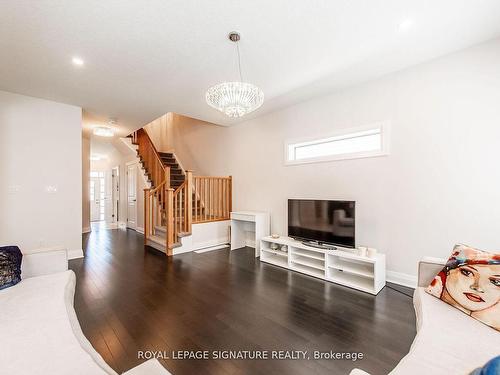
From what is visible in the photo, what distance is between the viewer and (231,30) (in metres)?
2.17

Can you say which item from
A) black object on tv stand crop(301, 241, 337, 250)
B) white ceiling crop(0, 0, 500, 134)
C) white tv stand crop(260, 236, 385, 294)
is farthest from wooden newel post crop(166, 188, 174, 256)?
black object on tv stand crop(301, 241, 337, 250)

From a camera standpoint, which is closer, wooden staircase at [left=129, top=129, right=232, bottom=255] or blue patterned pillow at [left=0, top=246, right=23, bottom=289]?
Result: blue patterned pillow at [left=0, top=246, right=23, bottom=289]

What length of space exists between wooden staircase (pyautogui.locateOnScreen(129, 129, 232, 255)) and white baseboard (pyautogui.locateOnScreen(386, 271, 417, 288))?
337cm

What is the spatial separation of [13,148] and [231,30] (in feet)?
13.1

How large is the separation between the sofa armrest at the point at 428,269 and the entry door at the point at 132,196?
704cm

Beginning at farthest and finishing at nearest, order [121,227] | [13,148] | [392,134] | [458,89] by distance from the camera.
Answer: [121,227] < [13,148] < [392,134] < [458,89]

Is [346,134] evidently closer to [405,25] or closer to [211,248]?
[405,25]

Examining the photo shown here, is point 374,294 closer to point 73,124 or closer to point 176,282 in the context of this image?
point 176,282

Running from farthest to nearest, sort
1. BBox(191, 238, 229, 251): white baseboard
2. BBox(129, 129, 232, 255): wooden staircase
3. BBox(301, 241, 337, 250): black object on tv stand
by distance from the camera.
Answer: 1. BBox(191, 238, 229, 251): white baseboard
2. BBox(129, 129, 232, 255): wooden staircase
3. BBox(301, 241, 337, 250): black object on tv stand

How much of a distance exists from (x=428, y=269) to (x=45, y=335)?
2.75 m

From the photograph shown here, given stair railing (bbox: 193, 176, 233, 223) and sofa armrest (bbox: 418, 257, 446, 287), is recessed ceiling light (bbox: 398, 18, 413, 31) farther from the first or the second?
stair railing (bbox: 193, 176, 233, 223)

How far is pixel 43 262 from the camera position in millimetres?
2145

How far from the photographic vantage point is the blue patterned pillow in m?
1.82

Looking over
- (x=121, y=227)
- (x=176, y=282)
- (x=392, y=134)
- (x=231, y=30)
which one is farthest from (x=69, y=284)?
(x=121, y=227)
